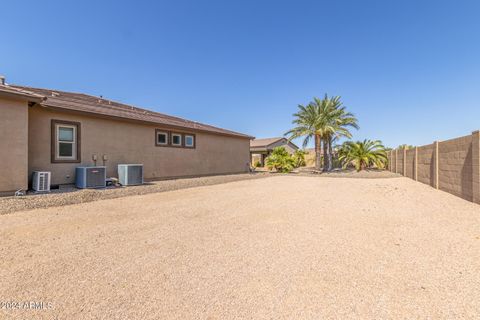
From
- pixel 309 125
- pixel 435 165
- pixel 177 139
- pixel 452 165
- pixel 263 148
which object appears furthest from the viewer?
pixel 263 148

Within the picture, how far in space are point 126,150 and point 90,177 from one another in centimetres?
258

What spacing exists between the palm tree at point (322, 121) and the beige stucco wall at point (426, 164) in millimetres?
8174

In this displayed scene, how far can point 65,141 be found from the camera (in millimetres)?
9141

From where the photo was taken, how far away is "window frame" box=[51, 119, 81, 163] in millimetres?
8758

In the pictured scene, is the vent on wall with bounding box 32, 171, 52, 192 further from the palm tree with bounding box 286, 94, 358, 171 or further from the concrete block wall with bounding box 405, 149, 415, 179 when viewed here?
the concrete block wall with bounding box 405, 149, 415, 179

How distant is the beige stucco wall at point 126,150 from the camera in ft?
27.8

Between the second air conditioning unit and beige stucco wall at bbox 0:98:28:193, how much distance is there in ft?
10.7

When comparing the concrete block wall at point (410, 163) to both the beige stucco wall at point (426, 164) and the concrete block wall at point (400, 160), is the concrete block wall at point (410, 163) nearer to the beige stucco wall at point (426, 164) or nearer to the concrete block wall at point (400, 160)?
the beige stucco wall at point (426, 164)

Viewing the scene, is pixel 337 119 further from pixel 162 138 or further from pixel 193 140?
pixel 162 138

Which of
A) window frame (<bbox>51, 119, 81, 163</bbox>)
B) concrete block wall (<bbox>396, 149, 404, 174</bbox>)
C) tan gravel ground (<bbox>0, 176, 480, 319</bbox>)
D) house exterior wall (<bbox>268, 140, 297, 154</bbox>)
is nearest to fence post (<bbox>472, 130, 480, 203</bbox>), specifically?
tan gravel ground (<bbox>0, 176, 480, 319</bbox>)

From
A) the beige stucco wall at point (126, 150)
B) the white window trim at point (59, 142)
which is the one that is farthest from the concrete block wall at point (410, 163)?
the white window trim at point (59, 142)

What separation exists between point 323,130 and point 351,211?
15.3 metres

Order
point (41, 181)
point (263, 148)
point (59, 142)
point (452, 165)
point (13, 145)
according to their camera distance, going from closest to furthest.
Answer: point (13, 145) → point (41, 181) → point (452, 165) → point (59, 142) → point (263, 148)

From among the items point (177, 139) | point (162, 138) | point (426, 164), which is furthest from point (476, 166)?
point (162, 138)
